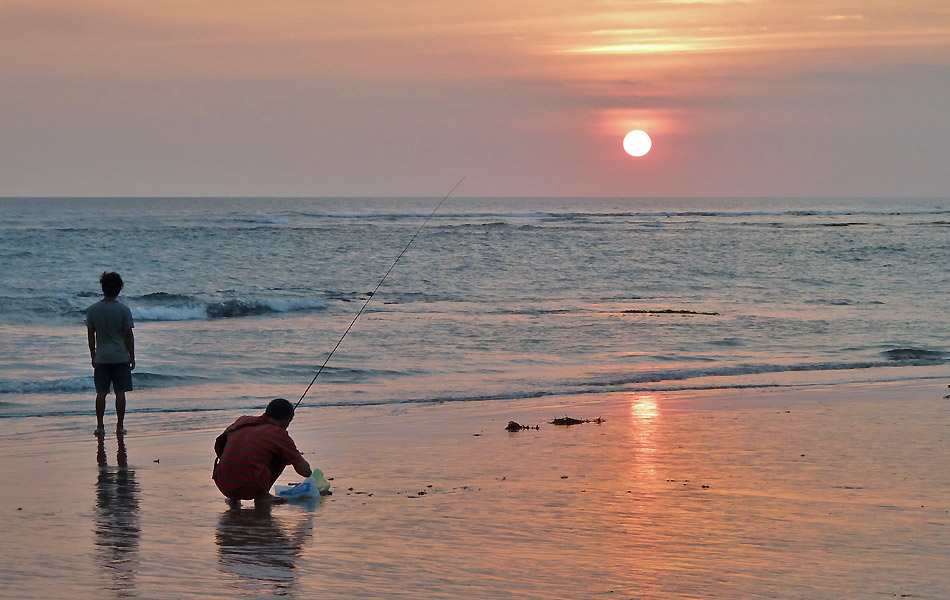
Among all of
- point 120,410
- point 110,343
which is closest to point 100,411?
point 120,410

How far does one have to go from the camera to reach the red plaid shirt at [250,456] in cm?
515

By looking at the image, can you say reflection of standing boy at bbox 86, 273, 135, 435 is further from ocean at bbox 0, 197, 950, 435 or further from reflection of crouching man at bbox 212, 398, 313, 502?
reflection of crouching man at bbox 212, 398, 313, 502

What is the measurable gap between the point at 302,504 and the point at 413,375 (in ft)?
19.5

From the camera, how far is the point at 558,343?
45.0 feet

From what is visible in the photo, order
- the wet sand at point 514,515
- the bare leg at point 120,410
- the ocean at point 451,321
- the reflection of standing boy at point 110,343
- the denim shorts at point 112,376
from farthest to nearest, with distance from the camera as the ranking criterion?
the ocean at point 451,321, the bare leg at point 120,410, the denim shorts at point 112,376, the reflection of standing boy at point 110,343, the wet sand at point 514,515

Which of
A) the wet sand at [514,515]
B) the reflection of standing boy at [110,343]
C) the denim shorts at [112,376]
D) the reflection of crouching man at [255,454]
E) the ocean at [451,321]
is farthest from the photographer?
the ocean at [451,321]

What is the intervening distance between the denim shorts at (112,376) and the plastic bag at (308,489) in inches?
101

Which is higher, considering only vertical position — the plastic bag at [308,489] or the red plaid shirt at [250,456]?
the red plaid shirt at [250,456]

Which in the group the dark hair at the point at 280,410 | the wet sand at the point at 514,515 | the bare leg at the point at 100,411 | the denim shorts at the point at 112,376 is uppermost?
the denim shorts at the point at 112,376

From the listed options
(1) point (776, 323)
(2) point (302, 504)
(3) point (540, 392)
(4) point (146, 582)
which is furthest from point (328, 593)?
(1) point (776, 323)

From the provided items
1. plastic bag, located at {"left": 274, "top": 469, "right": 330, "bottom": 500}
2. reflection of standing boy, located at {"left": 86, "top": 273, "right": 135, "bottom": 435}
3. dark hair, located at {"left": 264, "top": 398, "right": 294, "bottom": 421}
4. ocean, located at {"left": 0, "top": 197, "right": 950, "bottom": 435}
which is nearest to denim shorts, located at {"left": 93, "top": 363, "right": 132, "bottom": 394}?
reflection of standing boy, located at {"left": 86, "top": 273, "right": 135, "bottom": 435}

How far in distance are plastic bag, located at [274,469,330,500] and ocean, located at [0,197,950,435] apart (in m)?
3.08

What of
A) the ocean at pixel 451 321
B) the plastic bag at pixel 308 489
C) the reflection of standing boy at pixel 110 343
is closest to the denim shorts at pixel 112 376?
the reflection of standing boy at pixel 110 343

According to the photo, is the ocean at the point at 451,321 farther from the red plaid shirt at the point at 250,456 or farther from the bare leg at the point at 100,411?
the red plaid shirt at the point at 250,456
